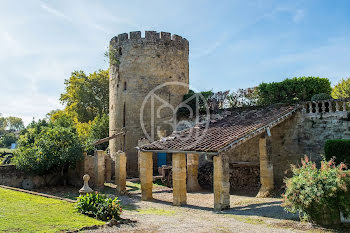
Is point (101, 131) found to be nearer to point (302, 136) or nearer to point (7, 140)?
point (302, 136)

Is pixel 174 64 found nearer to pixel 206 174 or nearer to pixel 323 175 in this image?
pixel 206 174

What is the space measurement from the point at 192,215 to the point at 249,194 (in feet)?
18.2

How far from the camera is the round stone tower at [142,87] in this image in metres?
20.5

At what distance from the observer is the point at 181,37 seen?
71.7 ft

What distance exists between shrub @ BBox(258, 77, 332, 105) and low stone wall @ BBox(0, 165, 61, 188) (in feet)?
44.5

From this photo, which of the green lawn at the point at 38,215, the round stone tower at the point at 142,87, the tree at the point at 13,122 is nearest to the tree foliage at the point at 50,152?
the round stone tower at the point at 142,87

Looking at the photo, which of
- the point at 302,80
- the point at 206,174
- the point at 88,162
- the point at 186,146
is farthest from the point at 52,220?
the point at 302,80

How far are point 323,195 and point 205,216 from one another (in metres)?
3.91

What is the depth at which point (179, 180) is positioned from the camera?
12.9m

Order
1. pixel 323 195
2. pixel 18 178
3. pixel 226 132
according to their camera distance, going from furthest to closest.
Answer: pixel 18 178 < pixel 226 132 < pixel 323 195

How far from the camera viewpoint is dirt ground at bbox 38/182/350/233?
27.6ft

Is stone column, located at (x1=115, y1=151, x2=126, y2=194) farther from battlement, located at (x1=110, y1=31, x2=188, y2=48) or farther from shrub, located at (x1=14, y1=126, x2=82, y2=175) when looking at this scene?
battlement, located at (x1=110, y1=31, x2=188, y2=48)

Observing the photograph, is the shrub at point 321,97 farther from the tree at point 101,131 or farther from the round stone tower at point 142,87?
the tree at point 101,131

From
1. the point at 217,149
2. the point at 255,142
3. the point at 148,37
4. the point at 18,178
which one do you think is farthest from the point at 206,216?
the point at 148,37
